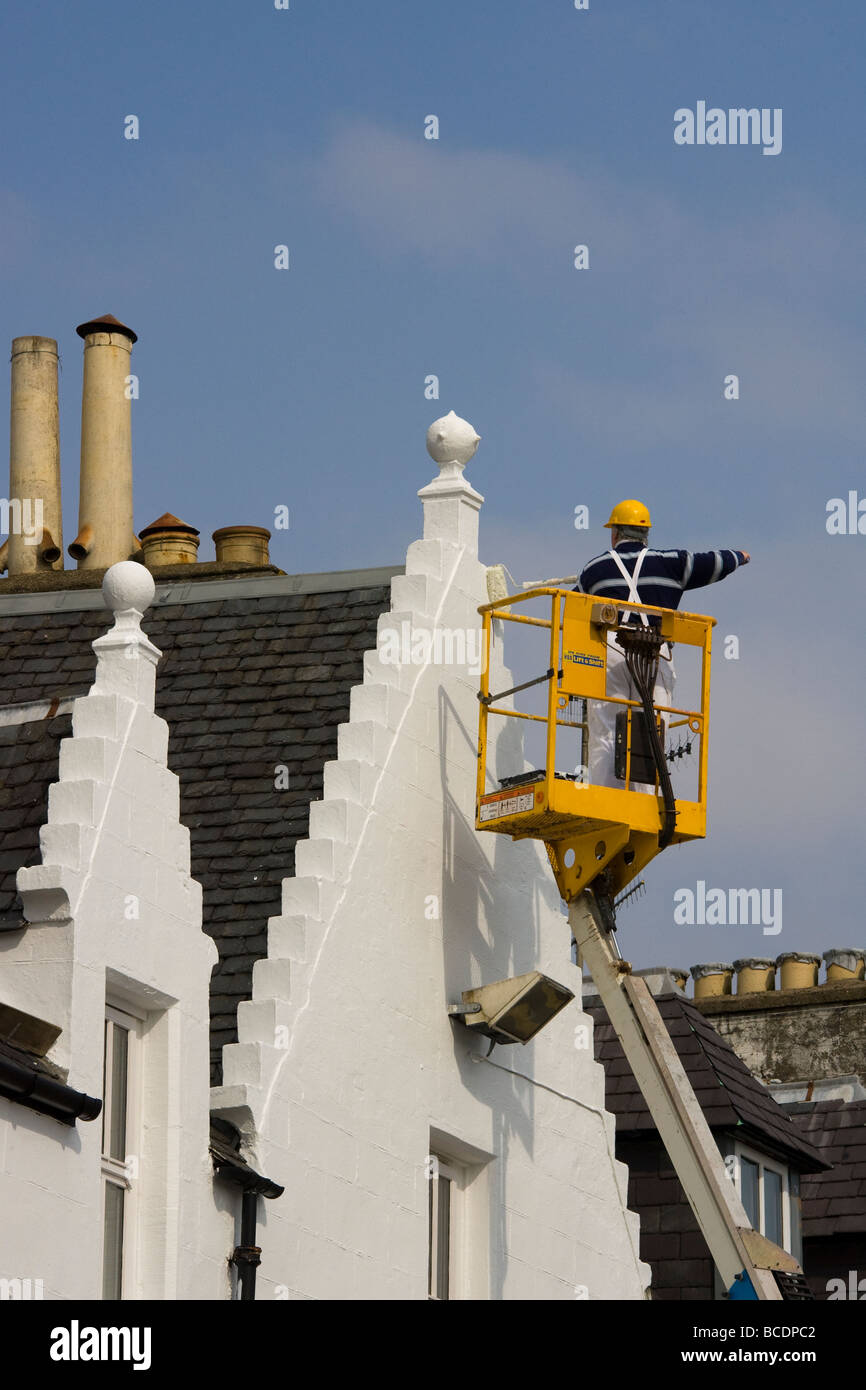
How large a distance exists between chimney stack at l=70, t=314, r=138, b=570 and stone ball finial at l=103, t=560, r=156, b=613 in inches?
366

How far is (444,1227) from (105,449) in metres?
10.5

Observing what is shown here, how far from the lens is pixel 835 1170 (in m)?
31.4

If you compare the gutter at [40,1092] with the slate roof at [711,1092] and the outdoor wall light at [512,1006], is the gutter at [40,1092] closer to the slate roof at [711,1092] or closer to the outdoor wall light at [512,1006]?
the outdoor wall light at [512,1006]

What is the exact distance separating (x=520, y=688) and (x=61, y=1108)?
6193 mm

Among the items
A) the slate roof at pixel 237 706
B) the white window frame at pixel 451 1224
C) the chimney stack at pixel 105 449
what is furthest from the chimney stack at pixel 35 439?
the white window frame at pixel 451 1224

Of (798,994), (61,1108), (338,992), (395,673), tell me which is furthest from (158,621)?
(798,994)

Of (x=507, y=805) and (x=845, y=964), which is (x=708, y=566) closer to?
(x=507, y=805)

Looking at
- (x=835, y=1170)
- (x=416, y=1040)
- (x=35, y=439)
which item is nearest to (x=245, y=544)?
(x=35, y=439)

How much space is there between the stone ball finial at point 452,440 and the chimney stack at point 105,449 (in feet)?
19.0

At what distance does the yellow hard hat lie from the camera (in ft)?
69.1

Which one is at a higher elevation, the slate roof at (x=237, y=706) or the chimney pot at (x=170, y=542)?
the chimney pot at (x=170, y=542)

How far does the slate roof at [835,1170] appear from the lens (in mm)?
30547

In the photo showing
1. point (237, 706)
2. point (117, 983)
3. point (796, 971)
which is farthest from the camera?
point (796, 971)
